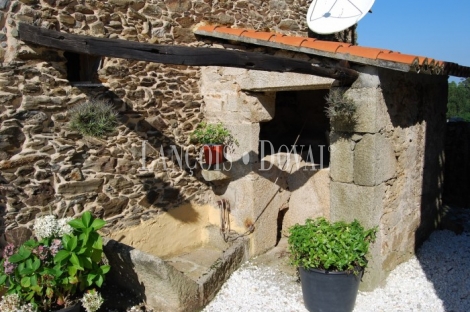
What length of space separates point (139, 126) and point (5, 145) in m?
1.54

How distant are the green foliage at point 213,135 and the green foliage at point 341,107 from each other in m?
1.59

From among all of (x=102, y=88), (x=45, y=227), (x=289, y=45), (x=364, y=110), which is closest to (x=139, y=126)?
(x=102, y=88)

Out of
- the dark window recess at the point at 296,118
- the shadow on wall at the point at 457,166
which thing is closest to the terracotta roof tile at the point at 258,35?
the dark window recess at the point at 296,118

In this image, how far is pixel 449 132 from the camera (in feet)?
25.5

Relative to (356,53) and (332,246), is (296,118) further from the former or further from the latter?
(332,246)

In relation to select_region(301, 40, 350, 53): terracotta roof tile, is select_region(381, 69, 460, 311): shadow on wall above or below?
below

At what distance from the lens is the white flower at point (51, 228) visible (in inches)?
136

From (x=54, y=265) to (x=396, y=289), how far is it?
12.2 feet

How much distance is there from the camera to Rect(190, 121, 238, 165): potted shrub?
5141mm

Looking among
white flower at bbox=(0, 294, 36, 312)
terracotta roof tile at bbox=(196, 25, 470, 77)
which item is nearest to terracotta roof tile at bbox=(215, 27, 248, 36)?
terracotta roof tile at bbox=(196, 25, 470, 77)

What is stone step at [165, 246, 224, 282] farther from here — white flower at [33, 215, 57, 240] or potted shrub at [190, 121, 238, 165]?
Result: white flower at [33, 215, 57, 240]

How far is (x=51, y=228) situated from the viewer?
3465 millimetres

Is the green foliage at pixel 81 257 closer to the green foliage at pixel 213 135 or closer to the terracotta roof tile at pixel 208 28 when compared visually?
the green foliage at pixel 213 135

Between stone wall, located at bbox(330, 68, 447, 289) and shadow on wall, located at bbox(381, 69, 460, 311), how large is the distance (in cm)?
1
